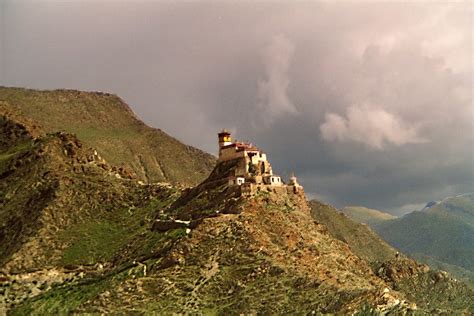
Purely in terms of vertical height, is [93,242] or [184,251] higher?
[93,242]

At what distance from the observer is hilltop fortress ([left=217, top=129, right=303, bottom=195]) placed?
126 metres

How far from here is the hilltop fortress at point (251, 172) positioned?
126m

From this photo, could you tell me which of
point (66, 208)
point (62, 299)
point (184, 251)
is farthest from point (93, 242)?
point (184, 251)

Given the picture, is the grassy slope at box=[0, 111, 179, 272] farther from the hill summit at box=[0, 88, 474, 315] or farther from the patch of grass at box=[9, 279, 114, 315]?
the patch of grass at box=[9, 279, 114, 315]

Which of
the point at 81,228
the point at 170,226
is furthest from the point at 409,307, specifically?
the point at 81,228

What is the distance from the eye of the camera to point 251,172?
429ft

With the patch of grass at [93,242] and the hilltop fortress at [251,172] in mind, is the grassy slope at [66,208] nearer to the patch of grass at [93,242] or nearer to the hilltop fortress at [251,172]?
the patch of grass at [93,242]

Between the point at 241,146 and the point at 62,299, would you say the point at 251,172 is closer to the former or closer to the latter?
the point at 241,146

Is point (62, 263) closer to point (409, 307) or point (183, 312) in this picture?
point (183, 312)

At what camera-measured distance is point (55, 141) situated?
199250mm

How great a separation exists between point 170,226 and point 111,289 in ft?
90.3

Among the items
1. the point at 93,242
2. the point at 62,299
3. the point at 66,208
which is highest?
the point at 66,208

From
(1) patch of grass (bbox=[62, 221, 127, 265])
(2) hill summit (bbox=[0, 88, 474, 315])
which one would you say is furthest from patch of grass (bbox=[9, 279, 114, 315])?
(1) patch of grass (bbox=[62, 221, 127, 265])

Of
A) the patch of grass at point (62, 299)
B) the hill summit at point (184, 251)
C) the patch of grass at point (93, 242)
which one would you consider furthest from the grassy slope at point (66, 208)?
the patch of grass at point (62, 299)
